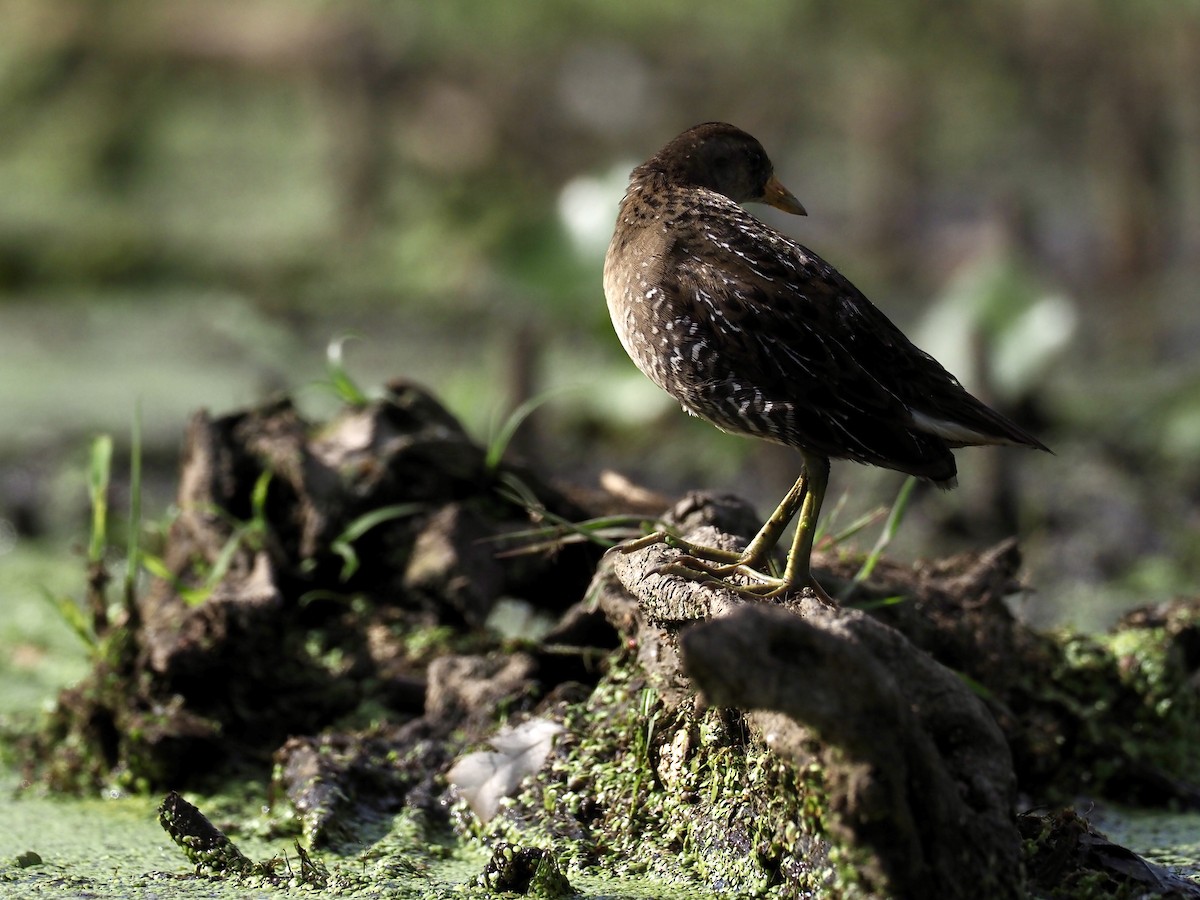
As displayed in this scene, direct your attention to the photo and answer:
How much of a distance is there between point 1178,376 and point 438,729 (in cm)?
477

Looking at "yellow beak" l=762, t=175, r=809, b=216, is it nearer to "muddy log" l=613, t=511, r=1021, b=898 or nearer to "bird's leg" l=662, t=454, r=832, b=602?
"bird's leg" l=662, t=454, r=832, b=602

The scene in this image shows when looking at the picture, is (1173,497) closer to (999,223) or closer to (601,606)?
(999,223)

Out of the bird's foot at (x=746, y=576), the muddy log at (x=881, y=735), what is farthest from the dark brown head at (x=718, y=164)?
the muddy log at (x=881, y=735)

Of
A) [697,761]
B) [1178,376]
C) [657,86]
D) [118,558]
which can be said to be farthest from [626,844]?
[657,86]

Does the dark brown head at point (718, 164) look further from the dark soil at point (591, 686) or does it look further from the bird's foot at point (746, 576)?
the bird's foot at point (746, 576)

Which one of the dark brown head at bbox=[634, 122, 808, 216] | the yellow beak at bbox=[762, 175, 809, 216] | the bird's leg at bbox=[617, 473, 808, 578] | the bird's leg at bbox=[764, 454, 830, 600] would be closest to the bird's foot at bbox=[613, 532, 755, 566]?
the bird's leg at bbox=[617, 473, 808, 578]

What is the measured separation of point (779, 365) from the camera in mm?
2648

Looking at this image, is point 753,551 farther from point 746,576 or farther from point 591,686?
point 591,686

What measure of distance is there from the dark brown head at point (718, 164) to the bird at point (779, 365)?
0.28 metres

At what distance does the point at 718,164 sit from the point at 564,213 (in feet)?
8.81

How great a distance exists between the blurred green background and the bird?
283 cm

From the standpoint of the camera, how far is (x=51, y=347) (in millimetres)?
8016

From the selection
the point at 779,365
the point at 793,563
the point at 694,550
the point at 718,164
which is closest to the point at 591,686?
the point at 694,550

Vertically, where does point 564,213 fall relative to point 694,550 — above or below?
above
